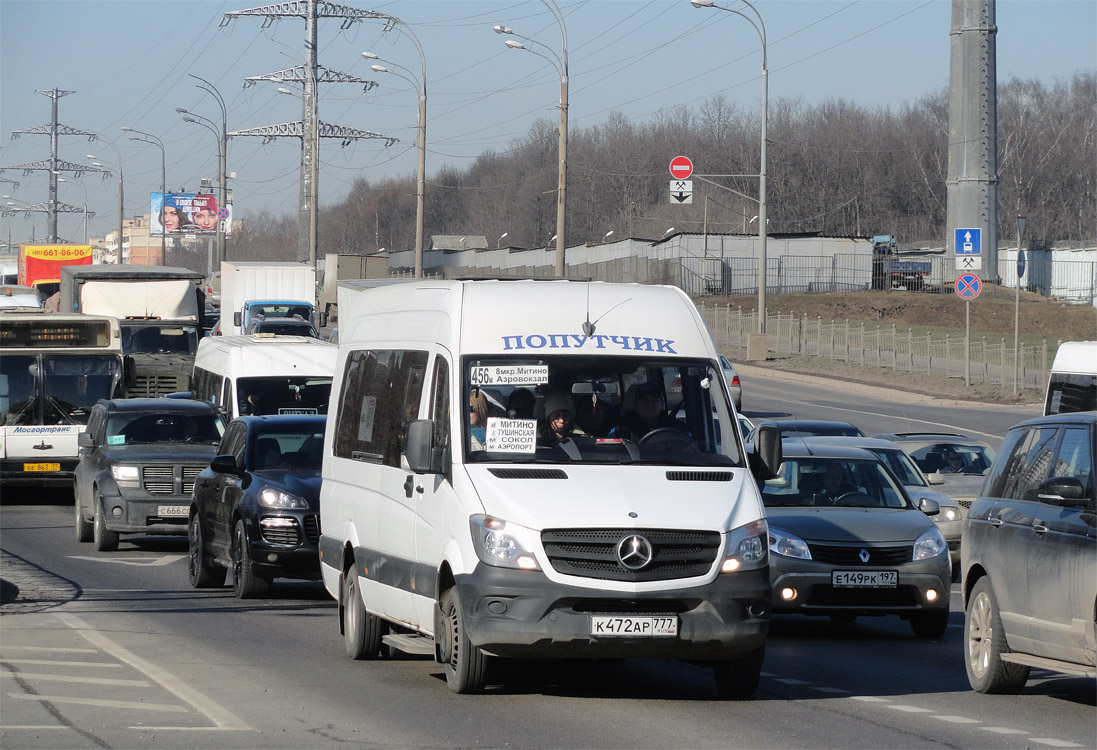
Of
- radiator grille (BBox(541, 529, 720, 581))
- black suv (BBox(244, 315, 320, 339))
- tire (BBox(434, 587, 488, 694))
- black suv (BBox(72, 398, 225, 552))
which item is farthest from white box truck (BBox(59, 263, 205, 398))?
radiator grille (BBox(541, 529, 720, 581))

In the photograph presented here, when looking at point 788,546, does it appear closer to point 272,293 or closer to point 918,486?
point 918,486

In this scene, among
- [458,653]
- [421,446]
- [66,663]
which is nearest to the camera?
[458,653]

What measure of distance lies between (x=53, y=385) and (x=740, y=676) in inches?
704

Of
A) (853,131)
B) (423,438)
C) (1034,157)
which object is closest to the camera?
(423,438)

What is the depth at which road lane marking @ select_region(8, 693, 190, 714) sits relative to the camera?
8219 millimetres

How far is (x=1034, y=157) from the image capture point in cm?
11112

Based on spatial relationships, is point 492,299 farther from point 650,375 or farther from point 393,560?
point 393,560

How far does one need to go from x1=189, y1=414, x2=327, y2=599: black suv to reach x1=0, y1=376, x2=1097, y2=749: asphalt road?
41 centimetres

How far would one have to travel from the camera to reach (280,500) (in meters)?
13.6

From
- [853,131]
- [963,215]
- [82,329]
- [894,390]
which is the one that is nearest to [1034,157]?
[853,131]

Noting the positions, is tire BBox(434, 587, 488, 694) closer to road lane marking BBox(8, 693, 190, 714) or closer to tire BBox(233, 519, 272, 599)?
road lane marking BBox(8, 693, 190, 714)

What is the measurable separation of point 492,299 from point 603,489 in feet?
5.29

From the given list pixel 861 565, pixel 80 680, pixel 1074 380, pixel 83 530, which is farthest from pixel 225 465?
pixel 1074 380

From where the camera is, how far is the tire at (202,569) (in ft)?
48.2
